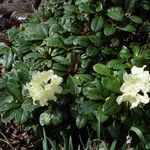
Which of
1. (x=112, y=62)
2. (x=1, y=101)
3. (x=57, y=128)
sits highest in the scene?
(x=112, y=62)

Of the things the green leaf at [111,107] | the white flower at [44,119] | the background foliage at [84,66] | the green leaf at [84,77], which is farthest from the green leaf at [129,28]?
the white flower at [44,119]

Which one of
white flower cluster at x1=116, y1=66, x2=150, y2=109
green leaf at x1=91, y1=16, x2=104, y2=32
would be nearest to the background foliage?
green leaf at x1=91, y1=16, x2=104, y2=32

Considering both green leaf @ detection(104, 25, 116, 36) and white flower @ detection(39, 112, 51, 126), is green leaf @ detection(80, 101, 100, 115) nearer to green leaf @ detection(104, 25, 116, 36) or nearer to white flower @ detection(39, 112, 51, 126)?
white flower @ detection(39, 112, 51, 126)

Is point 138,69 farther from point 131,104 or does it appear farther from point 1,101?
point 1,101

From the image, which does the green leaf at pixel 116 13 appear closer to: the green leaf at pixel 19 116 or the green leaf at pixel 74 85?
the green leaf at pixel 74 85

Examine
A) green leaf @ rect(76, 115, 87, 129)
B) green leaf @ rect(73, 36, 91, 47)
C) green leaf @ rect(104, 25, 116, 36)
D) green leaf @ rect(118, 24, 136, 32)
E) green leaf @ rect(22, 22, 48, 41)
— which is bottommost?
green leaf @ rect(76, 115, 87, 129)

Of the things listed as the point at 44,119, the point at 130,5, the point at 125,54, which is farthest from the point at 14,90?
the point at 130,5

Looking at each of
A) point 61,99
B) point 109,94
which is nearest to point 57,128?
point 61,99

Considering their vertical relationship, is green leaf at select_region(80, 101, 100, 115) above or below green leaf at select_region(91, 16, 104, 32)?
below
